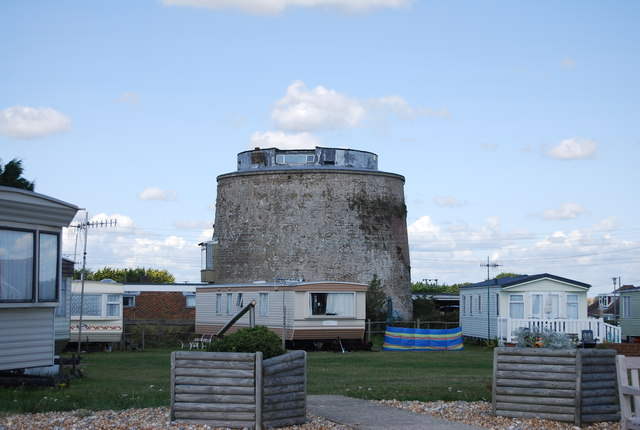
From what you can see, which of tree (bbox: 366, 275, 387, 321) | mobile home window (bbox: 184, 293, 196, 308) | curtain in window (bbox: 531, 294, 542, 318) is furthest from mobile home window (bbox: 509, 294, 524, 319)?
mobile home window (bbox: 184, 293, 196, 308)

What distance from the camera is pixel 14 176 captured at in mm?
34938

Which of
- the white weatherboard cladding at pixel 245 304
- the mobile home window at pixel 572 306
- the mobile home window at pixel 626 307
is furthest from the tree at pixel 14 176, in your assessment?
the mobile home window at pixel 626 307

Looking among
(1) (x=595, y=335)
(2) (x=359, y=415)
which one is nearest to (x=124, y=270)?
(1) (x=595, y=335)

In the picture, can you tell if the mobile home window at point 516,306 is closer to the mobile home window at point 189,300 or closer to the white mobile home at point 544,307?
the white mobile home at point 544,307

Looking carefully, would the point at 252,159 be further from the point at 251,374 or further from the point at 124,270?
the point at 251,374

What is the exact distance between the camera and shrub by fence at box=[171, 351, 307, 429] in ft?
39.8

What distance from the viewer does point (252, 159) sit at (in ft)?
173

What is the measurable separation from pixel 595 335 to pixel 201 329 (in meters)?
16.8

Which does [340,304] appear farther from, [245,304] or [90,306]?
[90,306]

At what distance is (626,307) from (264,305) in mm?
20120

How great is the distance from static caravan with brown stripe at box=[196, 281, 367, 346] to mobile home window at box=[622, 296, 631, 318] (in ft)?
54.9

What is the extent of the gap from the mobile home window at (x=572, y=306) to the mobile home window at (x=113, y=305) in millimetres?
18107

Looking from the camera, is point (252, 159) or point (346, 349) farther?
point (252, 159)

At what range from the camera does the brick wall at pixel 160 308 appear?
45906 mm
